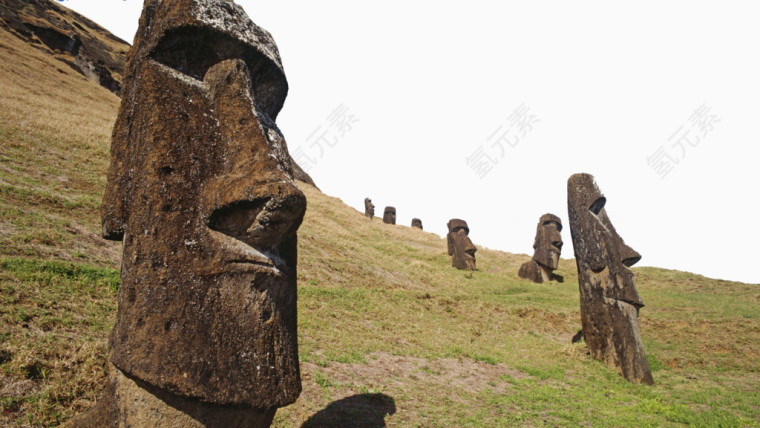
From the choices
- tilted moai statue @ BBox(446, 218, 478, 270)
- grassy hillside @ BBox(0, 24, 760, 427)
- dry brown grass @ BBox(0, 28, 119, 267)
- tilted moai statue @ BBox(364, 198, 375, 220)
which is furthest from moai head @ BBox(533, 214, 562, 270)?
tilted moai statue @ BBox(364, 198, 375, 220)

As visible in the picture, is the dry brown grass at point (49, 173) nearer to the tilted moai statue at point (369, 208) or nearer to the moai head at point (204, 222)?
the moai head at point (204, 222)

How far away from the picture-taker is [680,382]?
812cm

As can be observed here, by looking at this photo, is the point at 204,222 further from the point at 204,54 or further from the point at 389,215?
the point at 389,215

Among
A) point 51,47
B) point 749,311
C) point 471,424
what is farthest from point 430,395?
point 51,47

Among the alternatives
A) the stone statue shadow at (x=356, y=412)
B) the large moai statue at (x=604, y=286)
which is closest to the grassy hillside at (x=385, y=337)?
the stone statue shadow at (x=356, y=412)

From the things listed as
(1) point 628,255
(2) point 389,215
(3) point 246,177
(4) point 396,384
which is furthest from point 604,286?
(2) point 389,215

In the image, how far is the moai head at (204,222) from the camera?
222cm

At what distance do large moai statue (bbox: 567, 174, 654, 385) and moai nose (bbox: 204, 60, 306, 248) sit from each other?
8.31 metres

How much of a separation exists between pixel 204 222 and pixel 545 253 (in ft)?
67.0

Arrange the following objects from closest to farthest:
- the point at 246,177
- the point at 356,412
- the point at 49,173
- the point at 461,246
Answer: the point at 246,177, the point at 356,412, the point at 49,173, the point at 461,246

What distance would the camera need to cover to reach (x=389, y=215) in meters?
42.1

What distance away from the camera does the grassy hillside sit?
455 cm

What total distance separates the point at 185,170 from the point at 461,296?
1289cm

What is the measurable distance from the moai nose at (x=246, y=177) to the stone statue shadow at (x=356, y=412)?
2837mm
